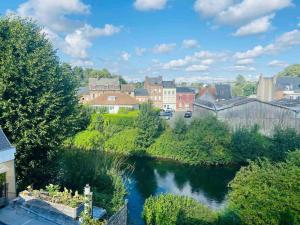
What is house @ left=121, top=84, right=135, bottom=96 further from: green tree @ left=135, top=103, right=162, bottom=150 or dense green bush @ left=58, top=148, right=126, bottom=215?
dense green bush @ left=58, top=148, right=126, bottom=215

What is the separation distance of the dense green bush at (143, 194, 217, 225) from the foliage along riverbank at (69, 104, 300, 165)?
15.0m

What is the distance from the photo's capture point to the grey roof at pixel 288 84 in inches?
2104

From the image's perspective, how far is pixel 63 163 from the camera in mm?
17469

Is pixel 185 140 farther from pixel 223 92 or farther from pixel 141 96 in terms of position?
pixel 223 92

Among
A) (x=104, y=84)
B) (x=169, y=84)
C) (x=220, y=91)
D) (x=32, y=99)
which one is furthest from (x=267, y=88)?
(x=32, y=99)

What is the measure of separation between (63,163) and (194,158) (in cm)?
1524

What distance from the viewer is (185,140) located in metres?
30.8

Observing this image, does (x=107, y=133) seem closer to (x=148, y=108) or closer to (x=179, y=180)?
(x=148, y=108)

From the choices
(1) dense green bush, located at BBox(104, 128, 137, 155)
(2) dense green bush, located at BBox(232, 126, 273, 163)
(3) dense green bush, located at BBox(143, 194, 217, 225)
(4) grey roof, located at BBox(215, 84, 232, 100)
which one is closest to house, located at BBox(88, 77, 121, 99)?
(4) grey roof, located at BBox(215, 84, 232, 100)

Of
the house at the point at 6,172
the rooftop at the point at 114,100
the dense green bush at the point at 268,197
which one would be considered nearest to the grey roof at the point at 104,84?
the rooftop at the point at 114,100

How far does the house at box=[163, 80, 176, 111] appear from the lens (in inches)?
2530

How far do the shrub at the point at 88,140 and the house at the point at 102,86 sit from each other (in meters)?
31.8

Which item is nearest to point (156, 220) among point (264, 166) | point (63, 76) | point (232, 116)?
point (264, 166)

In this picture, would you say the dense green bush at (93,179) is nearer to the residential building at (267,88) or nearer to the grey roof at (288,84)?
the residential building at (267,88)
